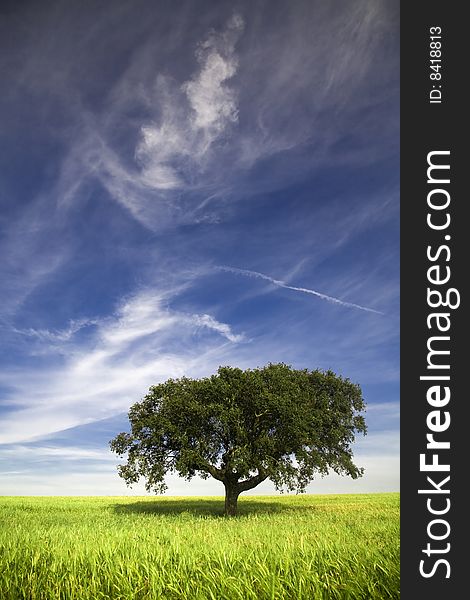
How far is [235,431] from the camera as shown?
31906 mm

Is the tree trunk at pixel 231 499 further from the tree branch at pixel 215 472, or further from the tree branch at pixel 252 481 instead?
the tree branch at pixel 215 472

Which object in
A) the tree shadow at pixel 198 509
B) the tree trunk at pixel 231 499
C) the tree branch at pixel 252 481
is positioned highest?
the tree branch at pixel 252 481

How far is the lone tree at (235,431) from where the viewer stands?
104 ft

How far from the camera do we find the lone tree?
31.6m

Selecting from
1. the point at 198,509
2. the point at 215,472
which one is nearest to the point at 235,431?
the point at 215,472

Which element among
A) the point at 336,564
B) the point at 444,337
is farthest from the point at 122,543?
the point at 444,337

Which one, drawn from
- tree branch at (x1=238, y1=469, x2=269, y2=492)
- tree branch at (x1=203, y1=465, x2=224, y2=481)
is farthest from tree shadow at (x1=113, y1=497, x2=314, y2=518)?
tree branch at (x1=203, y1=465, x2=224, y2=481)

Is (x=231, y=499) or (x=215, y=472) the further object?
(x=231, y=499)

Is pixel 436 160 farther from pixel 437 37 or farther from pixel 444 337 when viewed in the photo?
pixel 444 337

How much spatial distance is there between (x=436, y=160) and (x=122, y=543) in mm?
14236

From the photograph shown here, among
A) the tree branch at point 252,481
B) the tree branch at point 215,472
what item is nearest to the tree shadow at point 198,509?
the tree branch at point 252,481

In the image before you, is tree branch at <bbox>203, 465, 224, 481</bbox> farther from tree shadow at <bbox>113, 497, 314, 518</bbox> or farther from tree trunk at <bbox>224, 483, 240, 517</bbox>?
tree shadow at <bbox>113, 497, 314, 518</bbox>

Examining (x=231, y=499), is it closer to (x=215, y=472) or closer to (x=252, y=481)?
(x=252, y=481)

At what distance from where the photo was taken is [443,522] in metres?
6.34
